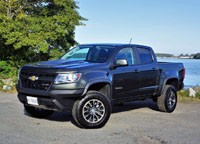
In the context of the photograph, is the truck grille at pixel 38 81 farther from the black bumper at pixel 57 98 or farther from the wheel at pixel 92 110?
the wheel at pixel 92 110

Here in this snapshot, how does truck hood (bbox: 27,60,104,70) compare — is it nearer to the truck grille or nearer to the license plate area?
the truck grille

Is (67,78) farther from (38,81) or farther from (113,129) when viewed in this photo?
(113,129)

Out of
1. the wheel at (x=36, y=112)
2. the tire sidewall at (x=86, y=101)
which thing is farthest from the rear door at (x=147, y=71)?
the wheel at (x=36, y=112)

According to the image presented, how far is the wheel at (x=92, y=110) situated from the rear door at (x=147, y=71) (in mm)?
1441

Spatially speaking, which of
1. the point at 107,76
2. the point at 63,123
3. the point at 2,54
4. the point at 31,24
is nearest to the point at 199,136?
the point at 107,76

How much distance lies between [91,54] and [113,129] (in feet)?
6.26

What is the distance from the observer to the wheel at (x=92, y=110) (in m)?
5.93

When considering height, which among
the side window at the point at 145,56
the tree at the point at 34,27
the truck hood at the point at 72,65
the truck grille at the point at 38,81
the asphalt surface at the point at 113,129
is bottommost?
the asphalt surface at the point at 113,129

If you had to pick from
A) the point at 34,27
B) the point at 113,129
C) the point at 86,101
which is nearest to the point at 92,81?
the point at 86,101

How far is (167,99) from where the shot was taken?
8.24 metres

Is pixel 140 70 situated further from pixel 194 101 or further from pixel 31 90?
pixel 194 101

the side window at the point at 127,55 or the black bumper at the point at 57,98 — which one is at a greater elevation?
the side window at the point at 127,55

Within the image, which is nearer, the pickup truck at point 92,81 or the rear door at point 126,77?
the pickup truck at point 92,81

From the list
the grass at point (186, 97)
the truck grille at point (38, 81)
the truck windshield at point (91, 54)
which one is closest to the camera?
the truck grille at point (38, 81)
